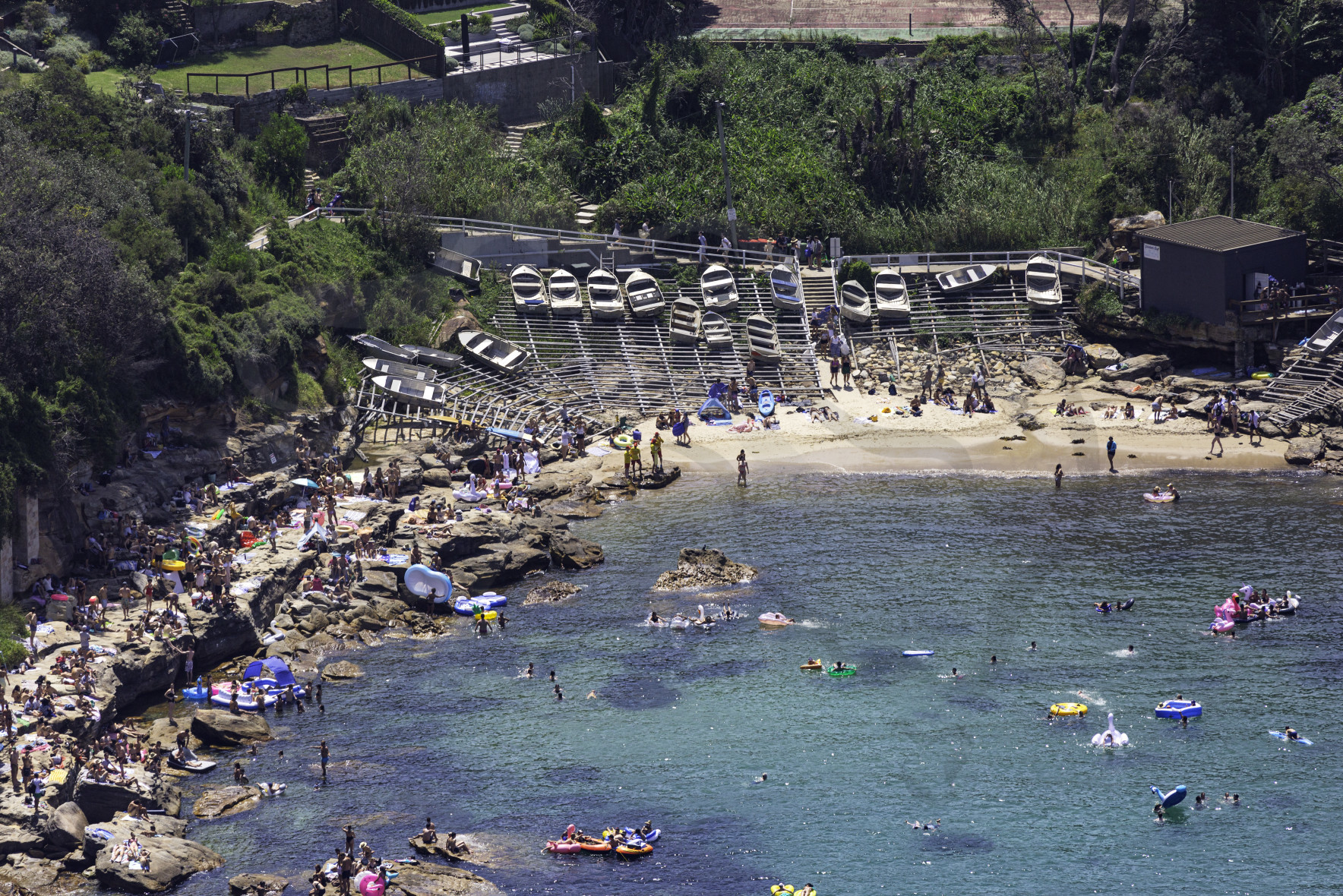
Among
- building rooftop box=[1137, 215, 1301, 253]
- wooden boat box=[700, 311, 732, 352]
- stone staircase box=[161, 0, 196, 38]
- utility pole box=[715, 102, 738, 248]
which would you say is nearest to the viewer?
building rooftop box=[1137, 215, 1301, 253]

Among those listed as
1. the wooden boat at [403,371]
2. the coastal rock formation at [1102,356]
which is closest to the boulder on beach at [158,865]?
the wooden boat at [403,371]

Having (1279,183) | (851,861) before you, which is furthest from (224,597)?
(1279,183)

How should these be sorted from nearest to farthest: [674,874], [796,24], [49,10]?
[674,874] < [49,10] < [796,24]

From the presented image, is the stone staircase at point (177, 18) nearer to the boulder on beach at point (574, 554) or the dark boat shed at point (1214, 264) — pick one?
the boulder on beach at point (574, 554)

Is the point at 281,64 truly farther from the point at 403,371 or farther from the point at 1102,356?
the point at 1102,356

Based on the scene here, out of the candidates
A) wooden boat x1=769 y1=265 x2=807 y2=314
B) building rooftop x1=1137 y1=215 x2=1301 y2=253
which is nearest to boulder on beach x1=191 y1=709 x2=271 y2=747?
wooden boat x1=769 y1=265 x2=807 y2=314

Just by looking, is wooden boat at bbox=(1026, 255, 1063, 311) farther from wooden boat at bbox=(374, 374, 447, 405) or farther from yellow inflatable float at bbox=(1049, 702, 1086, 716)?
yellow inflatable float at bbox=(1049, 702, 1086, 716)

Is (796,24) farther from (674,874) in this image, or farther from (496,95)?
(674,874)
